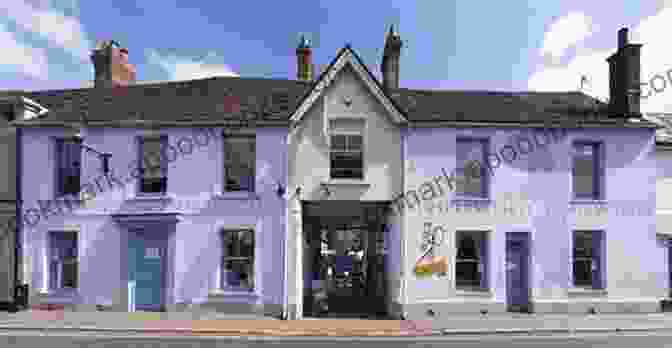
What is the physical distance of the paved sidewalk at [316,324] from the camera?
13.5 metres

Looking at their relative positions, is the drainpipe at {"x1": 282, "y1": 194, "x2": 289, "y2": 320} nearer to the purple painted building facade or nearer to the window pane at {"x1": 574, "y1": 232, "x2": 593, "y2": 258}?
the purple painted building facade

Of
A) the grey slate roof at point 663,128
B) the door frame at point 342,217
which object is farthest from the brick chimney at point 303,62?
the grey slate roof at point 663,128

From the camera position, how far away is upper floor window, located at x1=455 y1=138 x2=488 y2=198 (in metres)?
16.8

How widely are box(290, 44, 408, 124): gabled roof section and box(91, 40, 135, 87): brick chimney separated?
9951 millimetres

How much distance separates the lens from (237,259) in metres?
16.3

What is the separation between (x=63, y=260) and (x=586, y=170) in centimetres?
1887

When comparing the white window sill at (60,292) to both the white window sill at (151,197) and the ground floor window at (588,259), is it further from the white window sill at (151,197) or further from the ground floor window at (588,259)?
the ground floor window at (588,259)

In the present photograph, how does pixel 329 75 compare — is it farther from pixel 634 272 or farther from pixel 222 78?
pixel 634 272

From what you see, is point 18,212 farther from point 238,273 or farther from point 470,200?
point 470,200

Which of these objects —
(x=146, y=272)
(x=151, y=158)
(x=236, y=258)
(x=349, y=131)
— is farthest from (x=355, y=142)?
(x=146, y=272)

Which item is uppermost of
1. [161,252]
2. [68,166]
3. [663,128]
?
[663,128]

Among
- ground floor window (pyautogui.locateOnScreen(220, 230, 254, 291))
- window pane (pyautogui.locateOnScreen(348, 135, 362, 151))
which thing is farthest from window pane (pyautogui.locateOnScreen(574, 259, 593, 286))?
ground floor window (pyautogui.locateOnScreen(220, 230, 254, 291))

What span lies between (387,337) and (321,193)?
5.25 metres

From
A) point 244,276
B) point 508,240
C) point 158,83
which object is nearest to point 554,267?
point 508,240
